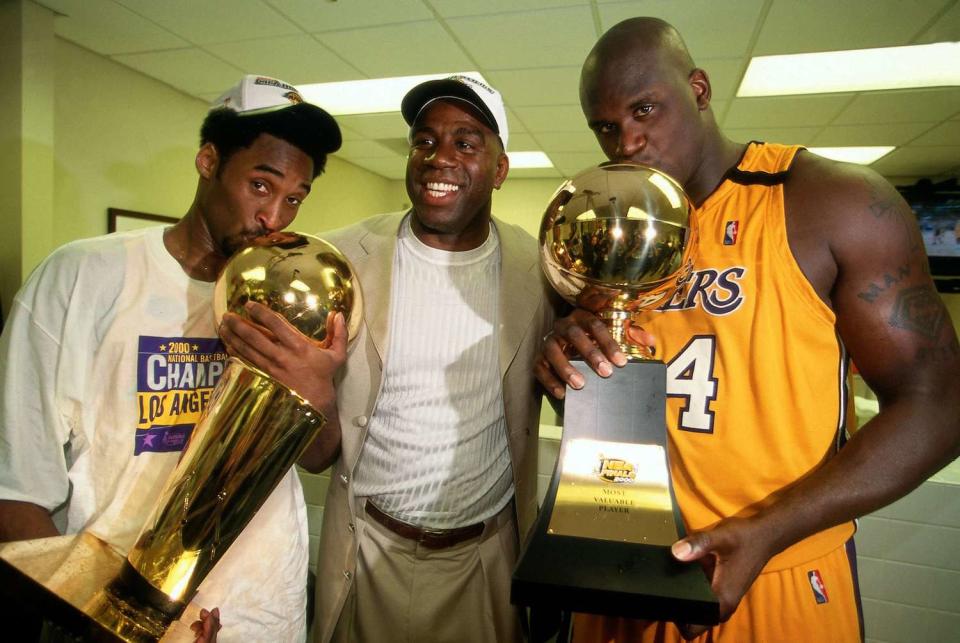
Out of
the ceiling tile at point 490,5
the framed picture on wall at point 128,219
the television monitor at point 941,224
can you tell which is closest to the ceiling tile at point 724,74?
the ceiling tile at point 490,5

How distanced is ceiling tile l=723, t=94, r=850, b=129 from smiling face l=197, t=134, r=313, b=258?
4.12 meters

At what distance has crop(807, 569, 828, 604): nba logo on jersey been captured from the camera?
83 cm

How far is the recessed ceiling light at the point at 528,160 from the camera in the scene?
20.4 feet

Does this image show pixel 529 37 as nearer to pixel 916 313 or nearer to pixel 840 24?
pixel 840 24

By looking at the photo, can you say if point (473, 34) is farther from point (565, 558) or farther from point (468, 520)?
point (565, 558)

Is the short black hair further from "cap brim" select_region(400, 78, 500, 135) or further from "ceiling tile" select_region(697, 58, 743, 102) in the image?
"ceiling tile" select_region(697, 58, 743, 102)

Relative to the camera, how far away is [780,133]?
490 centimetres

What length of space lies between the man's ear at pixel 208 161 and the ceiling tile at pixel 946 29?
3640mm

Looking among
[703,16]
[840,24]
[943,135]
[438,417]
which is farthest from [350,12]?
[943,135]

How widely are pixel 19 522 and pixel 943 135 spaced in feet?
22.5

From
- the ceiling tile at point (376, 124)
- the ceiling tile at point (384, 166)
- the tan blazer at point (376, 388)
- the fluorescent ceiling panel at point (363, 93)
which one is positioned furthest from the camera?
the ceiling tile at point (384, 166)

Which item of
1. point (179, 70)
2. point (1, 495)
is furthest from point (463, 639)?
point (179, 70)

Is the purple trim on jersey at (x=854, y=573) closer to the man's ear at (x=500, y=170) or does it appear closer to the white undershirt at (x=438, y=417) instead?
the white undershirt at (x=438, y=417)

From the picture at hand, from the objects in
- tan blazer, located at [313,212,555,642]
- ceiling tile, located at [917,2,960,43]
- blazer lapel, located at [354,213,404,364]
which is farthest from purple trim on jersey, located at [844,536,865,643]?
ceiling tile, located at [917,2,960,43]
